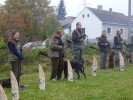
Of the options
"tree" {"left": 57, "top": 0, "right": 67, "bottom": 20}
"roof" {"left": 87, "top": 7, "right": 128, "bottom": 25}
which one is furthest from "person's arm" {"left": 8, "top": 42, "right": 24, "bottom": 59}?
"tree" {"left": 57, "top": 0, "right": 67, "bottom": 20}

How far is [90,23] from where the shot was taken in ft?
190

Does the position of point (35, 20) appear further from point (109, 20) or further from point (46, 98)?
point (46, 98)

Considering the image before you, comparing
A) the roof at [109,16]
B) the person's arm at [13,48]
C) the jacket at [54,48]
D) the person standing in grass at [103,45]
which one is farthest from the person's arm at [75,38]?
the roof at [109,16]

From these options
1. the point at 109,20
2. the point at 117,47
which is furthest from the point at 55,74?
the point at 109,20

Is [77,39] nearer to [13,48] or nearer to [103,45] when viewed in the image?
[103,45]

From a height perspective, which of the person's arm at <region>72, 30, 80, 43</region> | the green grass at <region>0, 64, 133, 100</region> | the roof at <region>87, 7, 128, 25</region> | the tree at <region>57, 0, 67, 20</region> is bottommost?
the green grass at <region>0, 64, 133, 100</region>

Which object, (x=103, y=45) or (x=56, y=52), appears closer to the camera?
(x=56, y=52)

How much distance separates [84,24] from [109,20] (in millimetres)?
4419

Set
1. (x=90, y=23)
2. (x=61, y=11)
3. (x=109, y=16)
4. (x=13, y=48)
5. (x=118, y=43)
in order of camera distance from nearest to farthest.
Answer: (x=13, y=48) < (x=118, y=43) < (x=90, y=23) < (x=109, y=16) < (x=61, y=11)

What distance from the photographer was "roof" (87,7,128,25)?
5643 cm

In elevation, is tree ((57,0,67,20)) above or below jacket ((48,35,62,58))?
above

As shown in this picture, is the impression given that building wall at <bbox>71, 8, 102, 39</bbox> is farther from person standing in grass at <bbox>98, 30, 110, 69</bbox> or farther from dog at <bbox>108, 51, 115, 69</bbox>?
person standing in grass at <bbox>98, 30, 110, 69</bbox>

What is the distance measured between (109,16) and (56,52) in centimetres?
4625

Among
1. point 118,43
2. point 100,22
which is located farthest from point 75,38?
point 100,22
